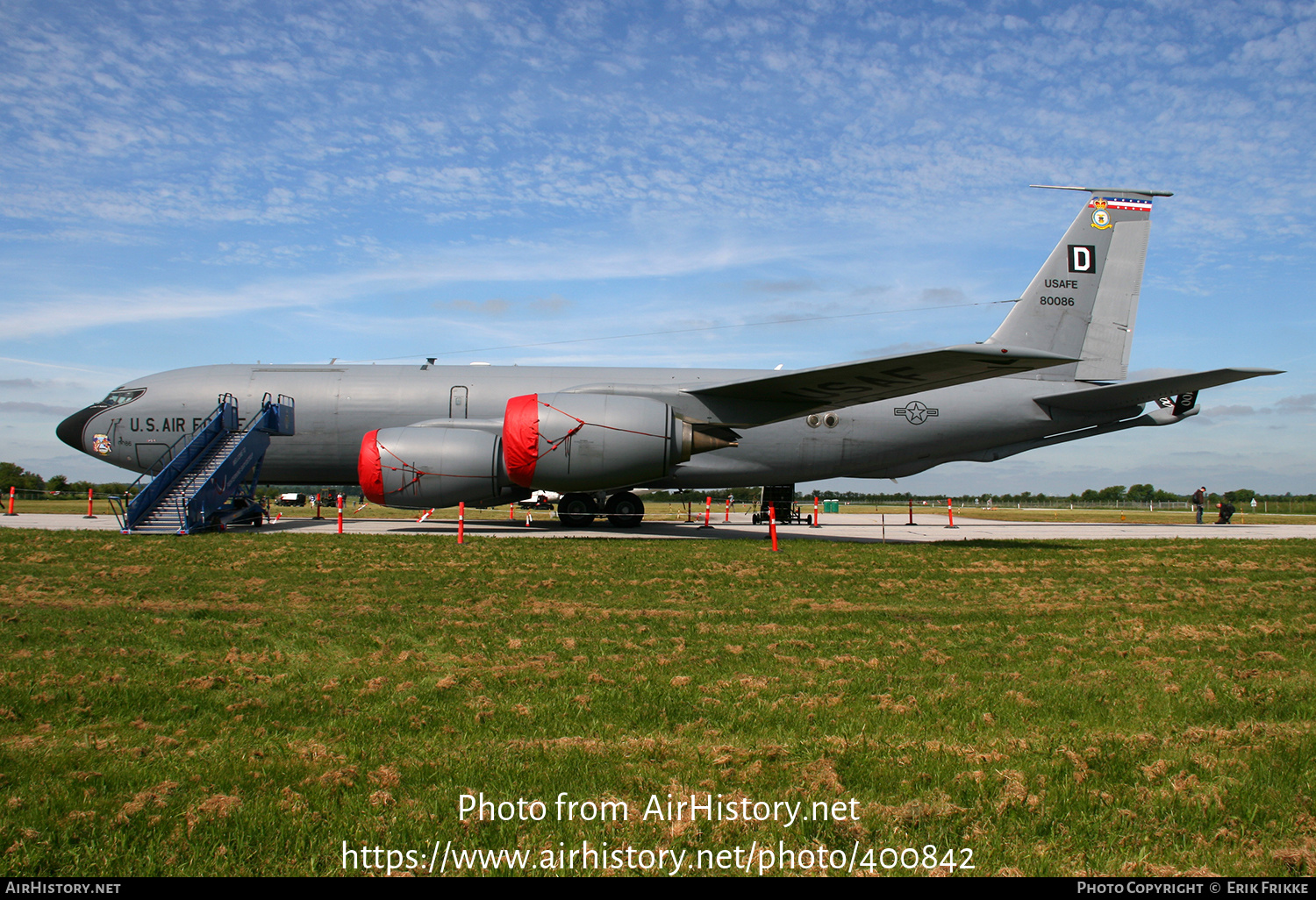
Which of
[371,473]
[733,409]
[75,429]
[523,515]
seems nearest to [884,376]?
[733,409]

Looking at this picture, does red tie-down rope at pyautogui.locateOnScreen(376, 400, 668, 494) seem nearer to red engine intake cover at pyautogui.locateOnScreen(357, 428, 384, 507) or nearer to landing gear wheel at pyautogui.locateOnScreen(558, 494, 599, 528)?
red engine intake cover at pyautogui.locateOnScreen(357, 428, 384, 507)

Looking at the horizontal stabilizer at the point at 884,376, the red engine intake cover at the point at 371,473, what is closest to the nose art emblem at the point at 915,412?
the horizontal stabilizer at the point at 884,376

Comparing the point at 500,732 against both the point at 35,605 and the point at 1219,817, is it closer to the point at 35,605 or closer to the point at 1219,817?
the point at 1219,817

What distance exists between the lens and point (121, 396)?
18188 millimetres

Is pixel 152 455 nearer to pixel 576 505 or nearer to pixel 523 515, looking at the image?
pixel 576 505

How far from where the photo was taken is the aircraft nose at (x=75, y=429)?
59.1ft

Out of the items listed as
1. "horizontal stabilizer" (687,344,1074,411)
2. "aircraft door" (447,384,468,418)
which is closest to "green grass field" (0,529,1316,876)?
"horizontal stabilizer" (687,344,1074,411)

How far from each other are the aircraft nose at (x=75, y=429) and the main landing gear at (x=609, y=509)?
1138cm

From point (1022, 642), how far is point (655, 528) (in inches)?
523

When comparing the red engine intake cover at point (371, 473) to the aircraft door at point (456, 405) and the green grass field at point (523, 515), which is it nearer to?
the aircraft door at point (456, 405)

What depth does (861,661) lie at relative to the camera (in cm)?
484

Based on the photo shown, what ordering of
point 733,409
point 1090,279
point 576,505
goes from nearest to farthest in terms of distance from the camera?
1. point 733,409
2. point 1090,279
3. point 576,505

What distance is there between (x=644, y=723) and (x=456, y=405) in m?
14.9
